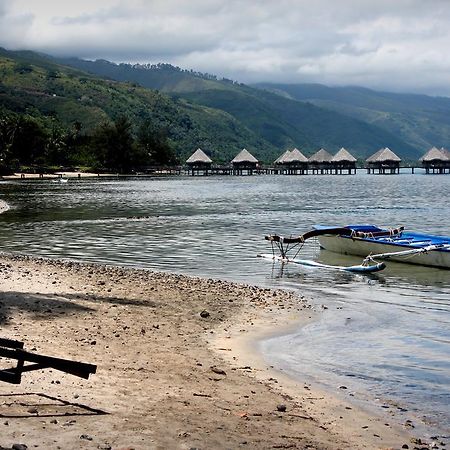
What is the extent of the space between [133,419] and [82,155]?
163 metres

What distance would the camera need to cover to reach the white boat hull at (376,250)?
27.9m

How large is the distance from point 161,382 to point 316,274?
15819mm

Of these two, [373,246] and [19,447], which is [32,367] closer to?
[19,447]

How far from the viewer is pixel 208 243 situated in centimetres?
3634

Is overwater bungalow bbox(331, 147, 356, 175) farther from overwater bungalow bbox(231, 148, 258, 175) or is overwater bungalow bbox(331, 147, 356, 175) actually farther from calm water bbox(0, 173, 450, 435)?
calm water bbox(0, 173, 450, 435)

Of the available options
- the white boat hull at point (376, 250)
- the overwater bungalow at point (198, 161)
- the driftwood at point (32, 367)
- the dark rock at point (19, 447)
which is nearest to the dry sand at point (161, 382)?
the dark rock at point (19, 447)

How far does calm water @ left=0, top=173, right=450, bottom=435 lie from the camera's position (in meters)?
13.2

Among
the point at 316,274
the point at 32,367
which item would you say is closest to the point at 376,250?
the point at 316,274

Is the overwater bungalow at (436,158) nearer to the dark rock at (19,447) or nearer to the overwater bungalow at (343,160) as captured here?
the overwater bungalow at (343,160)

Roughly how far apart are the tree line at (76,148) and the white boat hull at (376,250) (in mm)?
110763

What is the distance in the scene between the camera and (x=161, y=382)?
37.4 feet

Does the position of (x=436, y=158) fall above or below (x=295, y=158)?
above

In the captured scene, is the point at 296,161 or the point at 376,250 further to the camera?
the point at 296,161

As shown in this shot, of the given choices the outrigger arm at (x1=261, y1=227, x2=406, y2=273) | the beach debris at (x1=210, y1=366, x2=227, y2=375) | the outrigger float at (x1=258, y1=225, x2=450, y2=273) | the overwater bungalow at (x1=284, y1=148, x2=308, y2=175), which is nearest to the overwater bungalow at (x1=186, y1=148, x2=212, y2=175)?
the overwater bungalow at (x1=284, y1=148, x2=308, y2=175)
